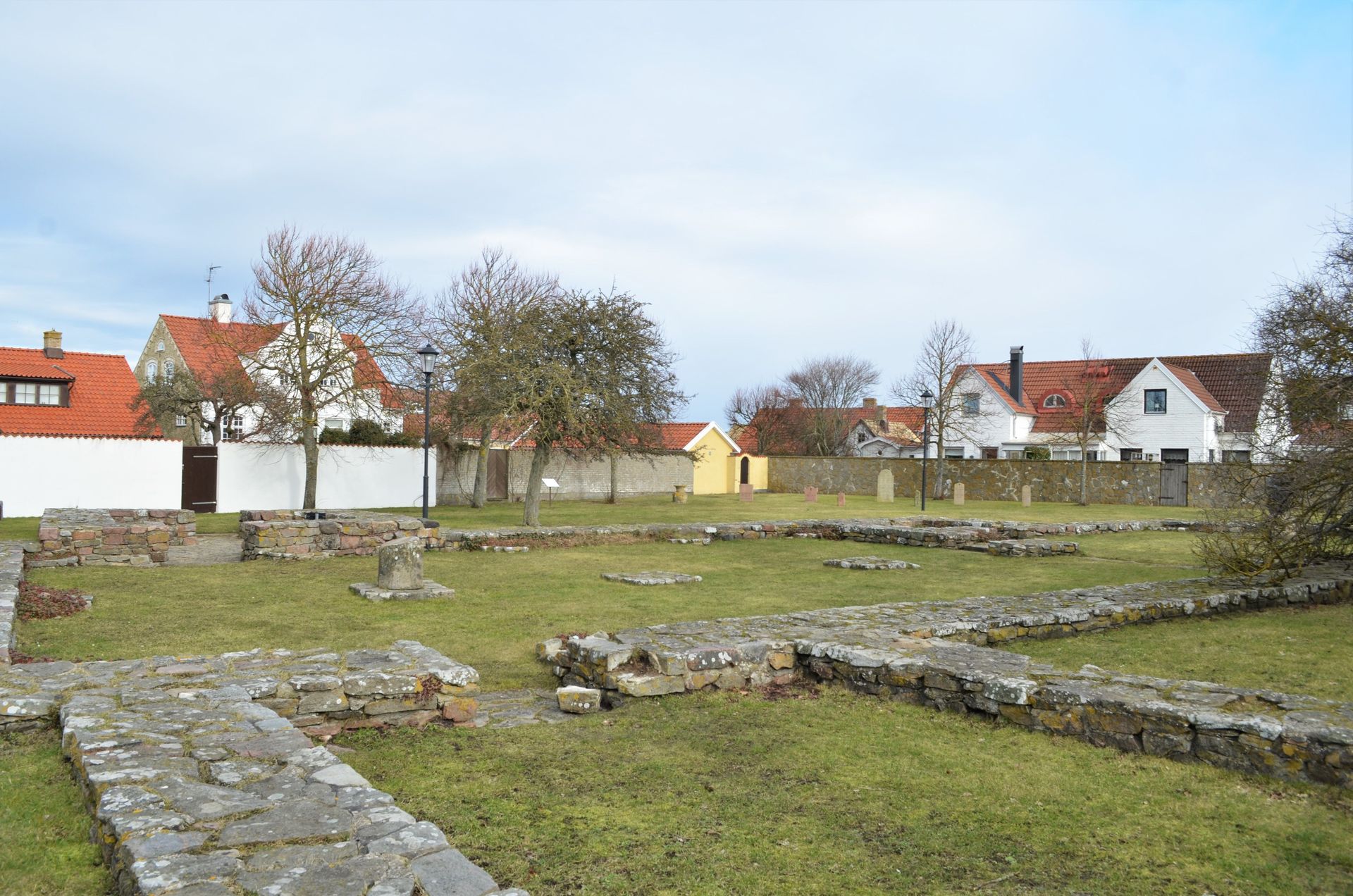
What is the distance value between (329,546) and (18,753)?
11348mm

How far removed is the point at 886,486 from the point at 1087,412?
27.3 ft

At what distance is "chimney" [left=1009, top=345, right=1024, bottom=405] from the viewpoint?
48.8 metres

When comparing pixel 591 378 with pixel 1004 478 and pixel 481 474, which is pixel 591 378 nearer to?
pixel 481 474

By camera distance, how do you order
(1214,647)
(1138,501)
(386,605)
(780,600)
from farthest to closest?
(1138,501), (780,600), (386,605), (1214,647)

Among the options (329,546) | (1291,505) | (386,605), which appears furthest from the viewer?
(329,546)

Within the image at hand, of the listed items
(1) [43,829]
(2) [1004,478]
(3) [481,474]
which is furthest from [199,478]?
(2) [1004,478]

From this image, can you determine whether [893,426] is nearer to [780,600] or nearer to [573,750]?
[780,600]

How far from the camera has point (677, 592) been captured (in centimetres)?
1254

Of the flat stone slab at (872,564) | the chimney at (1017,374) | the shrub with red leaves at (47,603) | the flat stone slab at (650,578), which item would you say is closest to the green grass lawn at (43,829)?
the shrub with red leaves at (47,603)

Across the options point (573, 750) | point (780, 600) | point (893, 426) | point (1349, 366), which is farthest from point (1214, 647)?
point (893, 426)

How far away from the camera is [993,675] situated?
6.57 metres

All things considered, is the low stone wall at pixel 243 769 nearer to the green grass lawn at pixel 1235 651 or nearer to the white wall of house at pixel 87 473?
the green grass lawn at pixel 1235 651

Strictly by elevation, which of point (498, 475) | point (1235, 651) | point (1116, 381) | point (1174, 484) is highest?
point (1116, 381)

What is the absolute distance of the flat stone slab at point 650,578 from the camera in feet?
43.7
